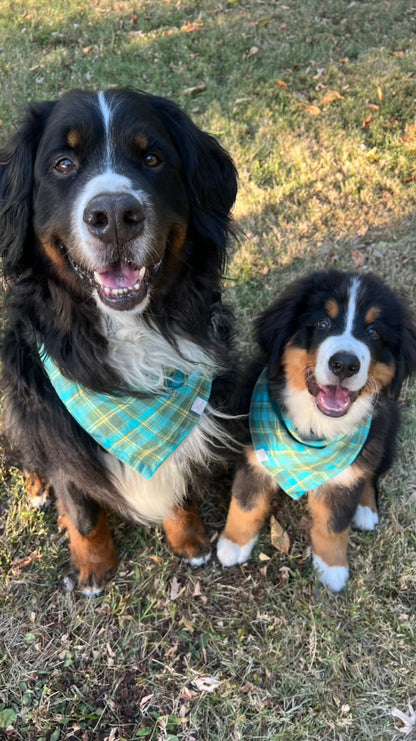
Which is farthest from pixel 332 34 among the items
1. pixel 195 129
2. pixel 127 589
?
pixel 127 589

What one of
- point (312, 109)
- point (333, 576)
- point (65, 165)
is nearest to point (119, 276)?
point (65, 165)

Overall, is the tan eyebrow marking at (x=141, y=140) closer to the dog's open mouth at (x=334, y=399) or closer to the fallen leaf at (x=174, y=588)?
the dog's open mouth at (x=334, y=399)

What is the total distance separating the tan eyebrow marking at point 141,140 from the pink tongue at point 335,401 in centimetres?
109

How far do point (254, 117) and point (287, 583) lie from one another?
4172 mm

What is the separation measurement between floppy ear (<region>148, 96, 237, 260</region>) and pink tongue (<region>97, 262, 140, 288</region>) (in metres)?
0.37

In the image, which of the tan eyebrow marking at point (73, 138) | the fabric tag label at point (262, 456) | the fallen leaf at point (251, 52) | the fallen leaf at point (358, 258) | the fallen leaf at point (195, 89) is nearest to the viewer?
the tan eyebrow marking at point (73, 138)

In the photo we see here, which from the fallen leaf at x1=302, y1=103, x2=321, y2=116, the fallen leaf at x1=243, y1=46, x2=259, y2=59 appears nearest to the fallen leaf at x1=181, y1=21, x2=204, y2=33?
the fallen leaf at x1=243, y1=46, x2=259, y2=59

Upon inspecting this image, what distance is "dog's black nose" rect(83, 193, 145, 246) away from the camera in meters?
1.59

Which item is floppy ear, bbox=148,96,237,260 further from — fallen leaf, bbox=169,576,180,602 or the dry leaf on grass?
the dry leaf on grass

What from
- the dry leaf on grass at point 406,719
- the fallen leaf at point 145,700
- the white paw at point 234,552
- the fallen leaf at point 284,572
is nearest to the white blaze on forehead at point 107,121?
the white paw at point 234,552

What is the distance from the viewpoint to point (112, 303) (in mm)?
1759

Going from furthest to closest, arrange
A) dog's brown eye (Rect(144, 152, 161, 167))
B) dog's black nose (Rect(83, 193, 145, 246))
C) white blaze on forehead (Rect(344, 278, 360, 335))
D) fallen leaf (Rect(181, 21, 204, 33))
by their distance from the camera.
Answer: fallen leaf (Rect(181, 21, 204, 33)), white blaze on forehead (Rect(344, 278, 360, 335)), dog's brown eye (Rect(144, 152, 161, 167)), dog's black nose (Rect(83, 193, 145, 246))

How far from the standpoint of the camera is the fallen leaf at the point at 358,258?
12.9 feet

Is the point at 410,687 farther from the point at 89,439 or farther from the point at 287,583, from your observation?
the point at 89,439
